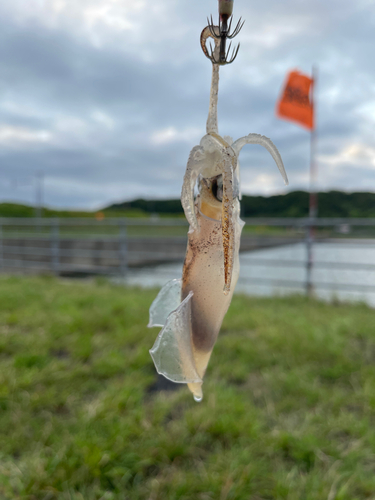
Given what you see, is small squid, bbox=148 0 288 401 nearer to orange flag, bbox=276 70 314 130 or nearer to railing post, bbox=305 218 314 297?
orange flag, bbox=276 70 314 130

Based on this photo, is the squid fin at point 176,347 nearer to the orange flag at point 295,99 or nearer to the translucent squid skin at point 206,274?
the translucent squid skin at point 206,274

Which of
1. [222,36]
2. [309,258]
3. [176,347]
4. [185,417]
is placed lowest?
[185,417]

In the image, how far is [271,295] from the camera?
155 inches

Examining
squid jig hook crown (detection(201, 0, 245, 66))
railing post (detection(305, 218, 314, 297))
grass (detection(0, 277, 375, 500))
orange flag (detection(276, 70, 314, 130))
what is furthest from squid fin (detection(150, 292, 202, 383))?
railing post (detection(305, 218, 314, 297))

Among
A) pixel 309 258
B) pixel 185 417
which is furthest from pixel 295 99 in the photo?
pixel 309 258

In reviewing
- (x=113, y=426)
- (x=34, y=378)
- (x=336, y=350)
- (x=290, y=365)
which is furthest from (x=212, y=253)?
(x=336, y=350)

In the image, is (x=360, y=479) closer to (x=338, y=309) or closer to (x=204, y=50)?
(x=204, y=50)

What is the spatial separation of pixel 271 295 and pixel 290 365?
1987 mm

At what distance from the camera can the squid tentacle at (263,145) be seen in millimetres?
162

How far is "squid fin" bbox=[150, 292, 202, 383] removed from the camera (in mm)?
175

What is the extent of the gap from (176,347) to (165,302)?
1.5 inches

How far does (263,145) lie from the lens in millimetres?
166

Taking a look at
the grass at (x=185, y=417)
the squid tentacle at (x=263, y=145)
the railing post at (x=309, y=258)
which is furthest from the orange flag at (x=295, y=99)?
the railing post at (x=309, y=258)

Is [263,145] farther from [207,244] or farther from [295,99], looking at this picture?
[295,99]
